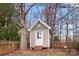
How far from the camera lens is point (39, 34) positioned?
2.09 metres

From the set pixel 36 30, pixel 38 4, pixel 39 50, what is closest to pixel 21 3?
pixel 38 4

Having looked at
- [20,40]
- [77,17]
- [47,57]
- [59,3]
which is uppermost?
[59,3]

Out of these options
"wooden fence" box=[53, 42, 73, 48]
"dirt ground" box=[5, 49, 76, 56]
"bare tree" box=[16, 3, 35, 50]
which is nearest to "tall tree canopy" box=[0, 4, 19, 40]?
"bare tree" box=[16, 3, 35, 50]

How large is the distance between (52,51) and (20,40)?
306 millimetres

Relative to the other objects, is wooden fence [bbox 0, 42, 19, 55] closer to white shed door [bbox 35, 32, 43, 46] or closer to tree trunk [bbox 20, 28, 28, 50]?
tree trunk [bbox 20, 28, 28, 50]

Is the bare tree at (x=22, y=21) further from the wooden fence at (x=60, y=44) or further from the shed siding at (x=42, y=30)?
the wooden fence at (x=60, y=44)

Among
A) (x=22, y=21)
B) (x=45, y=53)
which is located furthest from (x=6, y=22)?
(x=45, y=53)

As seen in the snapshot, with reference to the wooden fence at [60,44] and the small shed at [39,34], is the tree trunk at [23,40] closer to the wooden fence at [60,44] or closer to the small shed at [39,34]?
the small shed at [39,34]

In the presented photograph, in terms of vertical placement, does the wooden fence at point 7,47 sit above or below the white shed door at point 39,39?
below

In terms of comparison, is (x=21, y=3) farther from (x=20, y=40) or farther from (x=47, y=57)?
(x=47, y=57)

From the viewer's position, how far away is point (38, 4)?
2.10 meters

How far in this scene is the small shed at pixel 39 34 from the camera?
6.81 ft

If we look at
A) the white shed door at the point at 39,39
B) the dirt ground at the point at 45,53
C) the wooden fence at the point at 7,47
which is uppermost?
the white shed door at the point at 39,39

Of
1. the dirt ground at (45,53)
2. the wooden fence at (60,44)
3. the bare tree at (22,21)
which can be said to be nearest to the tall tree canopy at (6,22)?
the bare tree at (22,21)
